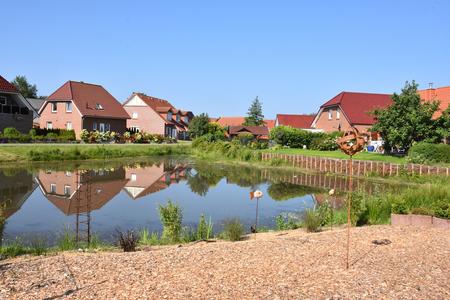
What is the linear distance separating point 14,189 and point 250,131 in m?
56.2

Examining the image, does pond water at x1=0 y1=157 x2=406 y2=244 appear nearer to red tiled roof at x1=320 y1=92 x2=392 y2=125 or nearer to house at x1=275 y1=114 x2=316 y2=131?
red tiled roof at x1=320 y1=92 x2=392 y2=125

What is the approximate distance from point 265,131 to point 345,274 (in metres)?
69.6

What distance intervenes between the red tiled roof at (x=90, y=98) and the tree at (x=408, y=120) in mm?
31494

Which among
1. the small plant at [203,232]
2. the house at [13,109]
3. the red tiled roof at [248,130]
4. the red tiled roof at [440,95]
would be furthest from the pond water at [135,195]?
the red tiled roof at [248,130]

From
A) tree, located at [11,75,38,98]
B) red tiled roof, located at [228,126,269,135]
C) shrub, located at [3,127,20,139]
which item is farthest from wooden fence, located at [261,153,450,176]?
tree, located at [11,75,38,98]

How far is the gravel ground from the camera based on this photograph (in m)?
5.62

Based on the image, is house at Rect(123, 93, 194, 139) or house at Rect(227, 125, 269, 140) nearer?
house at Rect(123, 93, 194, 139)

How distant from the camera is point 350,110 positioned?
1860 inches

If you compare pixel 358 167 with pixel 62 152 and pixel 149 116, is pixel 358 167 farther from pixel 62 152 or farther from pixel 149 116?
pixel 149 116

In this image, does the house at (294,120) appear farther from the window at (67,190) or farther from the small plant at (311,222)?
the small plant at (311,222)

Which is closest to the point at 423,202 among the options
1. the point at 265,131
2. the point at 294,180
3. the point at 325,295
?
the point at 325,295

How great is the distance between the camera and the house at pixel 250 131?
234ft

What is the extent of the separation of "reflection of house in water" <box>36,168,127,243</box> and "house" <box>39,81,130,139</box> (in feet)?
72.8

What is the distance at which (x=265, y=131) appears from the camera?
75625 millimetres
